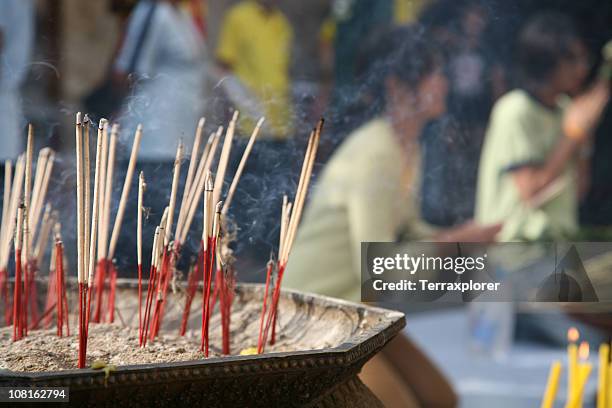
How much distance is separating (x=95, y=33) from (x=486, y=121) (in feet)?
4.17

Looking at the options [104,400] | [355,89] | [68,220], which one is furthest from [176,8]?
[104,400]

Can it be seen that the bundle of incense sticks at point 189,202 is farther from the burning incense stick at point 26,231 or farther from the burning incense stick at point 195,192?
the burning incense stick at point 26,231

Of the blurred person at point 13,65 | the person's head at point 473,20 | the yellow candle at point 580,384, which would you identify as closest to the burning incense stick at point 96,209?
the blurred person at point 13,65

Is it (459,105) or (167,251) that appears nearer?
(167,251)

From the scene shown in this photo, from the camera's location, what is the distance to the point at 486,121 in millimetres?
2559

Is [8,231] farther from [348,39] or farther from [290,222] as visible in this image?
[348,39]

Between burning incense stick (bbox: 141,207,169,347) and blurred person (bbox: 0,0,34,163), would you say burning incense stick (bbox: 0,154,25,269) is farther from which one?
blurred person (bbox: 0,0,34,163)

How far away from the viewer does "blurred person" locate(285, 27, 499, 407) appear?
2.37 meters

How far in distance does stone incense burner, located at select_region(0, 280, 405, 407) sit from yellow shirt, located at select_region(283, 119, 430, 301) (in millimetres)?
871

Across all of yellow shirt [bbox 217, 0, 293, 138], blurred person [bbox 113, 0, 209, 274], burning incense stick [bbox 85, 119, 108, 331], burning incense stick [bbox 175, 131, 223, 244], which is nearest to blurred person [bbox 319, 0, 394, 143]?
yellow shirt [bbox 217, 0, 293, 138]

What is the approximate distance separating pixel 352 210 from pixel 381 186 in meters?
0.12

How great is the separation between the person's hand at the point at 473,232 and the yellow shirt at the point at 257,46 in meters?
0.69

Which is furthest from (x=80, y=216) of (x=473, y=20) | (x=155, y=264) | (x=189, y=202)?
(x=473, y=20)

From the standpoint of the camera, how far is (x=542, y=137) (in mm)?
2605
